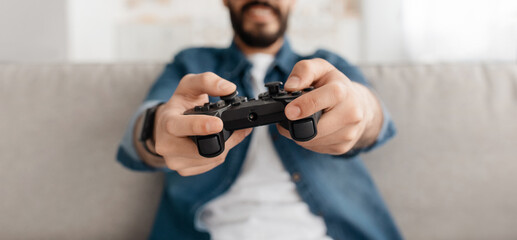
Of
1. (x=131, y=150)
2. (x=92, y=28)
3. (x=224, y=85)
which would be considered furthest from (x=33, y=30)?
(x=224, y=85)

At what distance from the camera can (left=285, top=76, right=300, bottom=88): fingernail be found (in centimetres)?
38

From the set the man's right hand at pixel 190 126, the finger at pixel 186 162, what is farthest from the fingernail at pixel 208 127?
the finger at pixel 186 162

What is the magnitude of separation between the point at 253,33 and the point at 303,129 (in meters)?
0.40

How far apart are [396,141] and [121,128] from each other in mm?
558

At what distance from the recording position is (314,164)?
645 millimetres

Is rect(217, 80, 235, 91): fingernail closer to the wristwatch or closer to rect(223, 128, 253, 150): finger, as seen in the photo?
rect(223, 128, 253, 150): finger

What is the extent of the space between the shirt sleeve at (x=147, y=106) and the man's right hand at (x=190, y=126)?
0.11 meters

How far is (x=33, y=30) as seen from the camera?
3.97ft

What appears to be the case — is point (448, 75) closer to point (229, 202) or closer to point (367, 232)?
point (367, 232)

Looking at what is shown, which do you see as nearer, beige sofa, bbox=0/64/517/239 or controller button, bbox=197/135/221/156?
controller button, bbox=197/135/221/156

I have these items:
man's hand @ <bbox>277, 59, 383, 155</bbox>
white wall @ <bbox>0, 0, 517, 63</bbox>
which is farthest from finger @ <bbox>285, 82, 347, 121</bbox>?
white wall @ <bbox>0, 0, 517, 63</bbox>

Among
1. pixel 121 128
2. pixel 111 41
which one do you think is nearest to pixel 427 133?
pixel 121 128

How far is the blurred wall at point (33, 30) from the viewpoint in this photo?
112 centimetres

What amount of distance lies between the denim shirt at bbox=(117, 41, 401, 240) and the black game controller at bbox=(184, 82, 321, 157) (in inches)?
9.1
